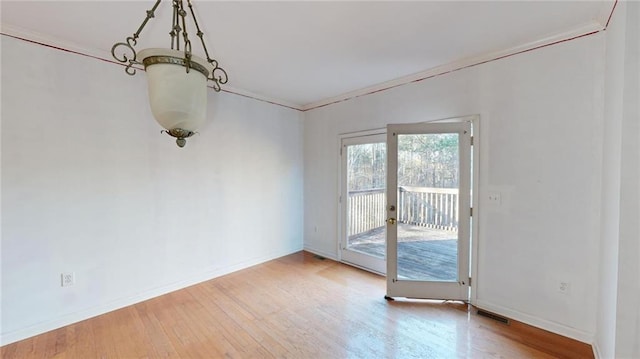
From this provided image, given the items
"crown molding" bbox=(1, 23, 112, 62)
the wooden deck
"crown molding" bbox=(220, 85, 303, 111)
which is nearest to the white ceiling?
"crown molding" bbox=(1, 23, 112, 62)

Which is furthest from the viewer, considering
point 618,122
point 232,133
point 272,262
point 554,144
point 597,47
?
point 272,262

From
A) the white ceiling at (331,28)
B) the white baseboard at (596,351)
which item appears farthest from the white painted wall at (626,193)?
the white ceiling at (331,28)

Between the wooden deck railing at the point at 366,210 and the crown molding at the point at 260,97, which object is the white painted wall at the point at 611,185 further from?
the crown molding at the point at 260,97

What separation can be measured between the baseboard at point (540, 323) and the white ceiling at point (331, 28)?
2.43m

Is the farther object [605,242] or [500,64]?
[500,64]

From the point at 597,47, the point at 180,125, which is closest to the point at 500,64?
the point at 597,47

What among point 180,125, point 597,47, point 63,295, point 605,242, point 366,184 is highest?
point 597,47

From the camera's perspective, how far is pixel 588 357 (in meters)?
1.97

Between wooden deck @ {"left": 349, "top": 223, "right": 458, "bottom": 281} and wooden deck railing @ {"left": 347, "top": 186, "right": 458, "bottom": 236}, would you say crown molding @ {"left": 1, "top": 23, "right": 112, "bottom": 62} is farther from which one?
wooden deck @ {"left": 349, "top": 223, "right": 458, "bottom": 281}

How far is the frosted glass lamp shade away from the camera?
1224 millimetres

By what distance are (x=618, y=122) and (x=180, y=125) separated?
251 cm

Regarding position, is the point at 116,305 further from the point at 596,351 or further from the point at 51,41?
the point at 596,351

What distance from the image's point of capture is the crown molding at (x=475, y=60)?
2.08m

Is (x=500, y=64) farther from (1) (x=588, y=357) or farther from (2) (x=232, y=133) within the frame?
(2) (x=232, y=133)
